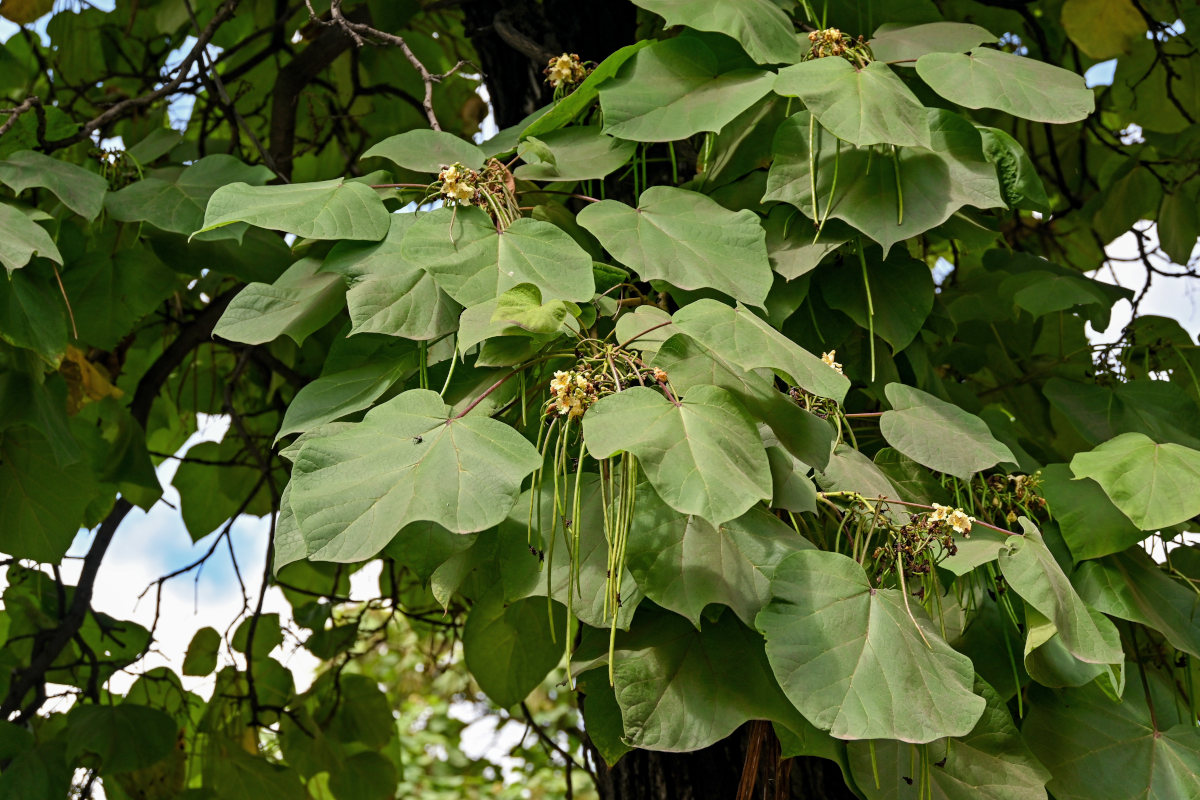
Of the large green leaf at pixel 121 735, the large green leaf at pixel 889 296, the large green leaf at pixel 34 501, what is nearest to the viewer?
the large green leaf at pixel 889 296

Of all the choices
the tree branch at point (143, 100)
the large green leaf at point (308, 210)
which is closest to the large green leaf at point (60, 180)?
the tree branch at point (143, 100)

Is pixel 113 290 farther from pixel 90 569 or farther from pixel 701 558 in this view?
pixel 701 558

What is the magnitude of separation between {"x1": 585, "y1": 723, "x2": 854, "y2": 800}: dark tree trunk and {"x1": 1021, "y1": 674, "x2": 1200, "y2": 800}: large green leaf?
1.00ft

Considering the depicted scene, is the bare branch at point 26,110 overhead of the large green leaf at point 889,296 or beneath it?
overhead

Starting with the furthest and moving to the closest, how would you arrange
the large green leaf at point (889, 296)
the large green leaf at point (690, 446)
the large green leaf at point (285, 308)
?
1. the large green leaf at point (889, 296)
2. the large green leaf at point (285, 308)
3. the large green leaf at point (690, 446)

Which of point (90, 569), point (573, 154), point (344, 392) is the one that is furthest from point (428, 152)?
point (90, 569)

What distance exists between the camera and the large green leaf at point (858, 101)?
2.71ft

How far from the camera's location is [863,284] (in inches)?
38.3

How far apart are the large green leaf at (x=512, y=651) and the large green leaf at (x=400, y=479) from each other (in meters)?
0.40

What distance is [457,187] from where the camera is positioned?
0.82m

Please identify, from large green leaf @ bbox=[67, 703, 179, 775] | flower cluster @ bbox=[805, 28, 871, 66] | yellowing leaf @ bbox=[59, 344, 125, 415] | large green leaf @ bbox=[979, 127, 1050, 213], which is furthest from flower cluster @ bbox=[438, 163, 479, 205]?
large green leaf @ bbox=[67, 703, 179, 775]

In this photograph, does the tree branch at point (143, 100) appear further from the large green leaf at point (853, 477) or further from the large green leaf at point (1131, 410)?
the large green leaf at point (1131, 410)

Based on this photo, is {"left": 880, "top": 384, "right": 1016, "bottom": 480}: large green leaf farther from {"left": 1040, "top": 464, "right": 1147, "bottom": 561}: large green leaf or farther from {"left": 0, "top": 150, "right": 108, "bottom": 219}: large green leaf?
{"left": 0, "top": 150, "right": 108, "bottom": 219}: large green leaf

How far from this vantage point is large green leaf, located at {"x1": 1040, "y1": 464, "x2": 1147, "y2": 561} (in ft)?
3.04
